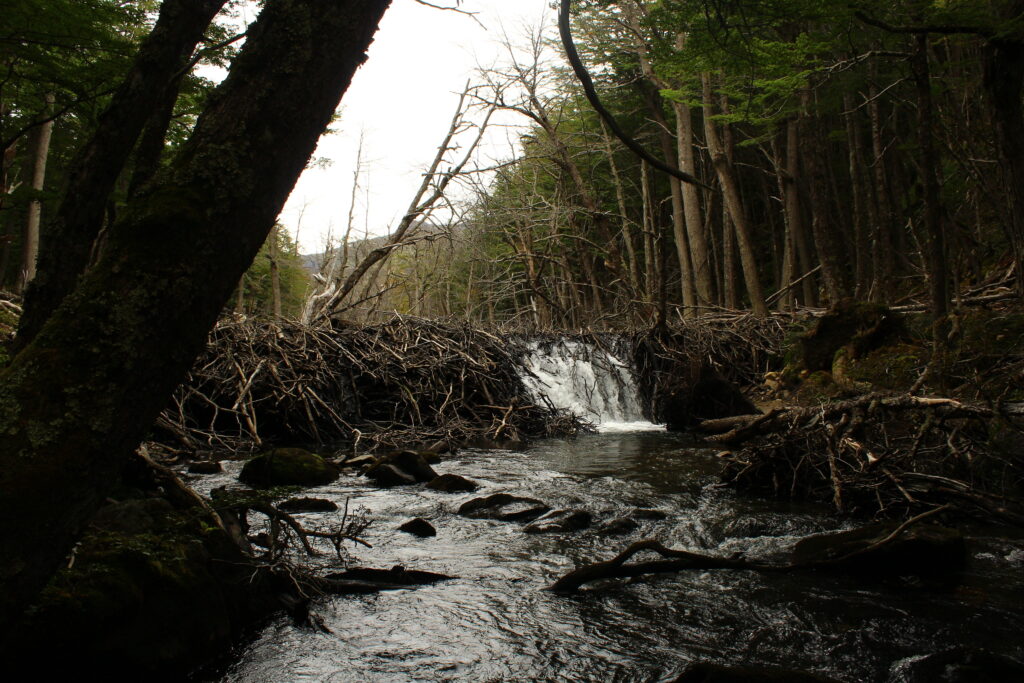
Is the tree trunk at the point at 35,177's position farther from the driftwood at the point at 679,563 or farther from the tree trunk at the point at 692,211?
the driftwood at the point at 679,563

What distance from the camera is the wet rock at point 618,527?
192 inches

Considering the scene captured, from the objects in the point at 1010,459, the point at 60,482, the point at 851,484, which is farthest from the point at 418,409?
the point at 60,482

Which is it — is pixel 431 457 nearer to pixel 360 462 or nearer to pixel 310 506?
pixel 360 462

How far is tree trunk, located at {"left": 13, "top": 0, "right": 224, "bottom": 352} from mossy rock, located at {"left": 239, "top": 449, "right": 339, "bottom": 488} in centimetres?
362

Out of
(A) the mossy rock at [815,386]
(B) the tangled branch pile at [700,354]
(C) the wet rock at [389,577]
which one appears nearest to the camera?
(C) the wet rock at [389,577]

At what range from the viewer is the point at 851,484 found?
505cm

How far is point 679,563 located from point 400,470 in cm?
368

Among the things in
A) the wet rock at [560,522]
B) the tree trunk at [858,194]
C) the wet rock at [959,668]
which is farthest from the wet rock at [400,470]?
the tree trunk at [858,194]

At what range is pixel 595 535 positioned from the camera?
4824mm

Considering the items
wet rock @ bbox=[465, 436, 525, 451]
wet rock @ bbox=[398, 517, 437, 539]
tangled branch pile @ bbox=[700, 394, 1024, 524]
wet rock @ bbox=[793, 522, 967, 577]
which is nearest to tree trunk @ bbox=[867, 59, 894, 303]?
wet rock @ bbox=[465, 436, 525, 451]

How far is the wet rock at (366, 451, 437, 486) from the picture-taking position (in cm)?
667

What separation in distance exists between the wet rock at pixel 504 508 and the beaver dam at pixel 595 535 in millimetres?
30

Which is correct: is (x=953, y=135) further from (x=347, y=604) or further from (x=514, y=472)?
(x=347, y=604)

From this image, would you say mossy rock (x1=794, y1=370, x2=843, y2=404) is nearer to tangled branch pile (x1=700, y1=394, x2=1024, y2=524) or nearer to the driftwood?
tangled branch pile (x1=700, y1=394, x2=1024, y2=524)
